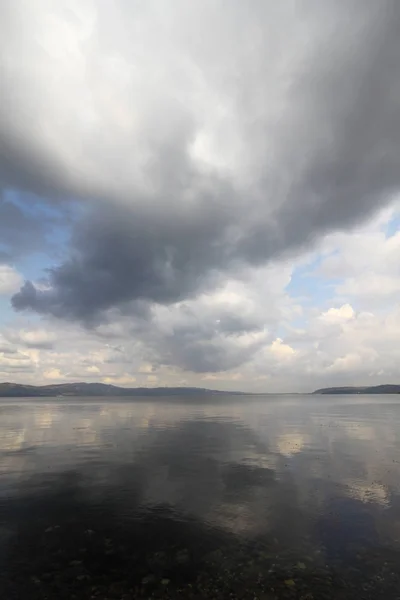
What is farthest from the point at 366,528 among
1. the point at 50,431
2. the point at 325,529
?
the point at 50,431

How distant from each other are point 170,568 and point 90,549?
5163mm

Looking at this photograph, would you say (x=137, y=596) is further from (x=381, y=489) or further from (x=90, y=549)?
(x=381, y=489)

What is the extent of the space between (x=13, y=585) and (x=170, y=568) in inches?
292

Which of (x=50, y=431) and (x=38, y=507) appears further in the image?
(x=50, y=431)

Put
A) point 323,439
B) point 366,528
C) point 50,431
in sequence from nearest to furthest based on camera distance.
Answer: point 366,528
point 323,439
point 50,431

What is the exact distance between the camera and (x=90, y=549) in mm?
20938

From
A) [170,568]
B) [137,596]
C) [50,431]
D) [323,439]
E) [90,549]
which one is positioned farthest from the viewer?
[50,431]

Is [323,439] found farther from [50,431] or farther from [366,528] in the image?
Answer: [50,431]

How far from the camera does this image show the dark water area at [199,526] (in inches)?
685

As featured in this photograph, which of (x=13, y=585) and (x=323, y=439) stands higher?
(x=323, y=439)

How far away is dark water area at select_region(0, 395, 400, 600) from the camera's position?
1739cm

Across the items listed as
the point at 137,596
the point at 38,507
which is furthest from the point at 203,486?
the point at 137,596

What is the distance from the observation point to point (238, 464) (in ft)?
144

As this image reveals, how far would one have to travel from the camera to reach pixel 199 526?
2445cm
